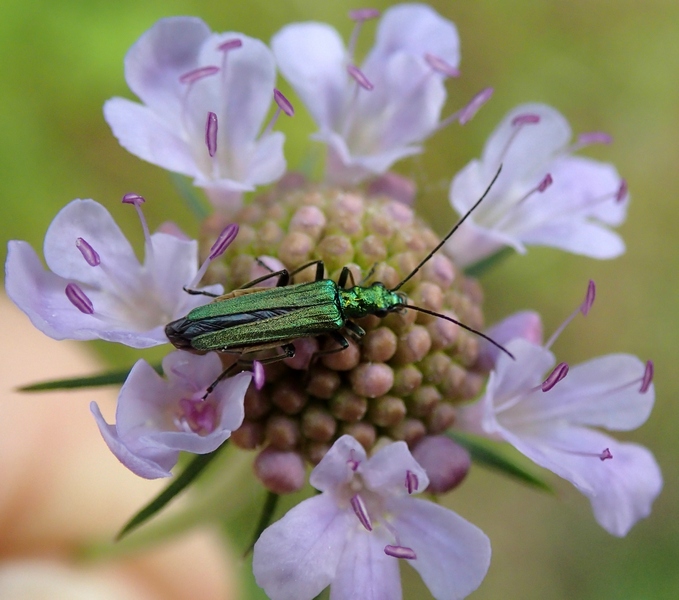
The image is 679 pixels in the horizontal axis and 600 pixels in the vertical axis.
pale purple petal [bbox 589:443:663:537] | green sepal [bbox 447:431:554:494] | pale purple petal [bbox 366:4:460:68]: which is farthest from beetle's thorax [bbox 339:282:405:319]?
pale purple petal [bbox 366:4:460:68]

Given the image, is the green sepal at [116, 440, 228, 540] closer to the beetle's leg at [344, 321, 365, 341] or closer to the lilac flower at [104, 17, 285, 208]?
the beetle's leg at [344, 321, 365, 341]

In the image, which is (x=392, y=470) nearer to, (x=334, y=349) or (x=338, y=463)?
(x=338, y=463)

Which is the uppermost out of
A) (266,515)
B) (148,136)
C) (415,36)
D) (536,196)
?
(415,36)

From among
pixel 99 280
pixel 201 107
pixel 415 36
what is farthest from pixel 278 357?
pixel 415 36

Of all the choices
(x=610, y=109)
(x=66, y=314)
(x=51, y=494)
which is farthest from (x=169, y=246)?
(x=610, y=109)

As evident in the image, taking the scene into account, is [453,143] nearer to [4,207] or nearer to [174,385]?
[4,207]

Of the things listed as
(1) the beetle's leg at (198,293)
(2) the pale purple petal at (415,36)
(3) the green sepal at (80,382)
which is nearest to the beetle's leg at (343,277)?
(1) the beetle's leg at (198,293)

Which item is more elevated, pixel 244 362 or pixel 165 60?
pixel 165 60

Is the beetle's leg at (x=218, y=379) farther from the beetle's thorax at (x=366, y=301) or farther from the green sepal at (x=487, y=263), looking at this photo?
the green sepal at (x=487, y=263)
